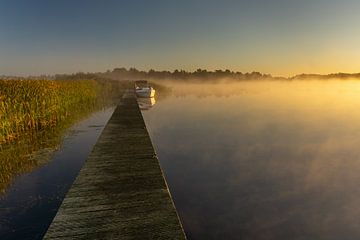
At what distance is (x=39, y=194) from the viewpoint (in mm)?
10977

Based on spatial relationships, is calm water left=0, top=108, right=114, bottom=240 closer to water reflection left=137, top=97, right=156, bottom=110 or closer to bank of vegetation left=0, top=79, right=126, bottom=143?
bank of vegetation left=0, top=79, right=126, bottom=143

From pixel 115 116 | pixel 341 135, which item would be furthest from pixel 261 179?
pixel 341 135

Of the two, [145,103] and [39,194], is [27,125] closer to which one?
[39,194]

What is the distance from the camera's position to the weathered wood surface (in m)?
5.98

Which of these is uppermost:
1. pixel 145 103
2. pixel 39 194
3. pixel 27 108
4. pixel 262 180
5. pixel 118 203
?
pixel 27 108

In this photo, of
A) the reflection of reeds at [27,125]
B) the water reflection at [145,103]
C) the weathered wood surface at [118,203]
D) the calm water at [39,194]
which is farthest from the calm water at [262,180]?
the water reflection at [145,103]

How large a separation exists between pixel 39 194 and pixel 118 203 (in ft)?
16.5

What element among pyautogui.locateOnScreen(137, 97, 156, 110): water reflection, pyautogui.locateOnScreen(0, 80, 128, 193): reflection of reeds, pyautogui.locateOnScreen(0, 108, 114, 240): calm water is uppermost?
pyautogui.locateOnScreen(0, 80, 128, 193): reflection of reeds

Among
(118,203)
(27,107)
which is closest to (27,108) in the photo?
(27,107)

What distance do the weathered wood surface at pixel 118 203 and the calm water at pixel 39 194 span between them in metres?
1.56

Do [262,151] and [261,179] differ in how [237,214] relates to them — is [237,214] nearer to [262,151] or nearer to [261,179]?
[261,179]

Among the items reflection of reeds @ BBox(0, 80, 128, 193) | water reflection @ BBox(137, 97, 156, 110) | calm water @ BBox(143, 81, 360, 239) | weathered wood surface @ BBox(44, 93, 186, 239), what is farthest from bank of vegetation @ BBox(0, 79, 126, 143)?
water reflection @ BBox(137, 97, 156, 110)

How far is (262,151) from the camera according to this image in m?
18.7

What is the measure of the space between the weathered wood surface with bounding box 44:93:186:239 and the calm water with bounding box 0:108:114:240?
1.56m
